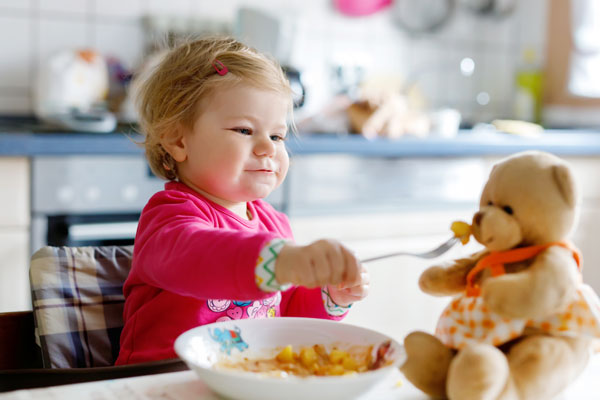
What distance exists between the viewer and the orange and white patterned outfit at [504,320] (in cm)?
66

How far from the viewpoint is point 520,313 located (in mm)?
625

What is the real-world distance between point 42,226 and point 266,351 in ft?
4.17

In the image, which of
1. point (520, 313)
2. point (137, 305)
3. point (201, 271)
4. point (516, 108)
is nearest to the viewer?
point (520, 313)

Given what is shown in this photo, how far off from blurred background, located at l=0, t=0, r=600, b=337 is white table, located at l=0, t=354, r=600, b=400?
108 cm

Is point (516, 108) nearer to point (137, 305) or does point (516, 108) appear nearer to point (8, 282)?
point (8, 282)

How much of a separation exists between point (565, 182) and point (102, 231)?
1.50 m

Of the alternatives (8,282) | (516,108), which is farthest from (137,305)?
(516,108)

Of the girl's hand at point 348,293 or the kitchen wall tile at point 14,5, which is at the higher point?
the kitchen wall tile at point 14,5

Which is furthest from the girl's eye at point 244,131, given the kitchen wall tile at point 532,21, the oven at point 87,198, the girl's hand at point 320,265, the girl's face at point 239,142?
the kitchen wall tile at point 532,21

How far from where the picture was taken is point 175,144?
1048 mm

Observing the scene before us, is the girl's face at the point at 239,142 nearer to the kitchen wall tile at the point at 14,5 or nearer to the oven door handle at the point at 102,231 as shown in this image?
the oven door handle at the point at 102,231

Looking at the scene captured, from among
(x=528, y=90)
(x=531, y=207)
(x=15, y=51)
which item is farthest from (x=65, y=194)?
(x=528, y=90)

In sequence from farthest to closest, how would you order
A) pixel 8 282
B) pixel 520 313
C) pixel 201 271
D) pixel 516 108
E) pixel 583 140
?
pixel 516 108 < pixel 583 140 < pixel 8 282 < pixel 201 271 < pixel 520 313

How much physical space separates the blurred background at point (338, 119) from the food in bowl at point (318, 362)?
42.8 inches
